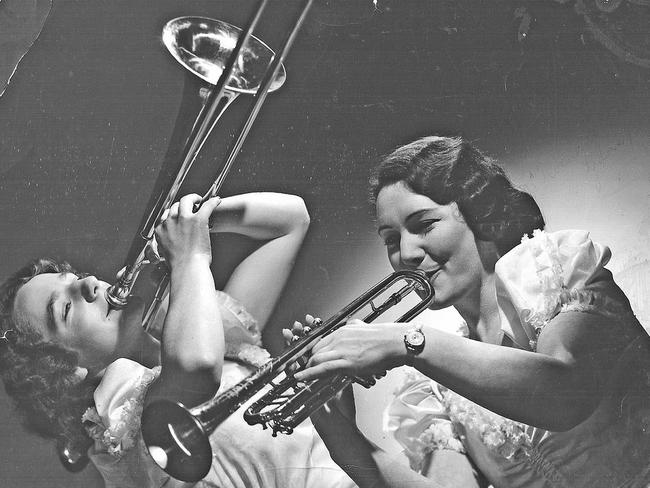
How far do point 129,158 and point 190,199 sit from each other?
234 millimetres

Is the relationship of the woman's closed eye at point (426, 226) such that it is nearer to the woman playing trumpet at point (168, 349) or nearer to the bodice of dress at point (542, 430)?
the bodice of dress at point (542, 430)

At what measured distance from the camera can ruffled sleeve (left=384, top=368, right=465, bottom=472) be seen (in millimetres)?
1920

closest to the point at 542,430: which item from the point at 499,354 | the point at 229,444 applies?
the point at 499,354

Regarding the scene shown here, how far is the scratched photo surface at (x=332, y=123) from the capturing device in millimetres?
2047

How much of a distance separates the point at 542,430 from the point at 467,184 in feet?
1.86

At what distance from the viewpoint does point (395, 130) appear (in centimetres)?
209

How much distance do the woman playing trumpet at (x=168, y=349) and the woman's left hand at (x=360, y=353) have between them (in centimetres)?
17

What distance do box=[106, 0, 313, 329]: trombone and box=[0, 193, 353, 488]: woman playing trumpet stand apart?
0.04m

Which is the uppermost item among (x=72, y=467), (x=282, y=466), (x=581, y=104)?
(x=581, y=104)

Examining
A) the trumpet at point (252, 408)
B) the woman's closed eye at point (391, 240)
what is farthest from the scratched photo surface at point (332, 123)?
the trumpet at point (252, 408)

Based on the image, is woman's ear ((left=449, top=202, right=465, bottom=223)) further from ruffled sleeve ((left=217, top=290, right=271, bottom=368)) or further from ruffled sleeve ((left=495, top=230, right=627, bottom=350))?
ruffled sleeve ((left=217, top=290, right=271, bottom=368))

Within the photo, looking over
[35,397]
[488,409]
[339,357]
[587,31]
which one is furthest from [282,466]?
[587,31]

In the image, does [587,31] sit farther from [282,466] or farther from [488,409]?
[282,466]

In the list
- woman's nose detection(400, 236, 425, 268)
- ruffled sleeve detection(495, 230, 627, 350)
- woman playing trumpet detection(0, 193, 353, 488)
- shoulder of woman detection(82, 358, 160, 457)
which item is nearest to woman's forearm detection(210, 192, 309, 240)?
woman playing trumpet detection(0, 193, 353, 488)
